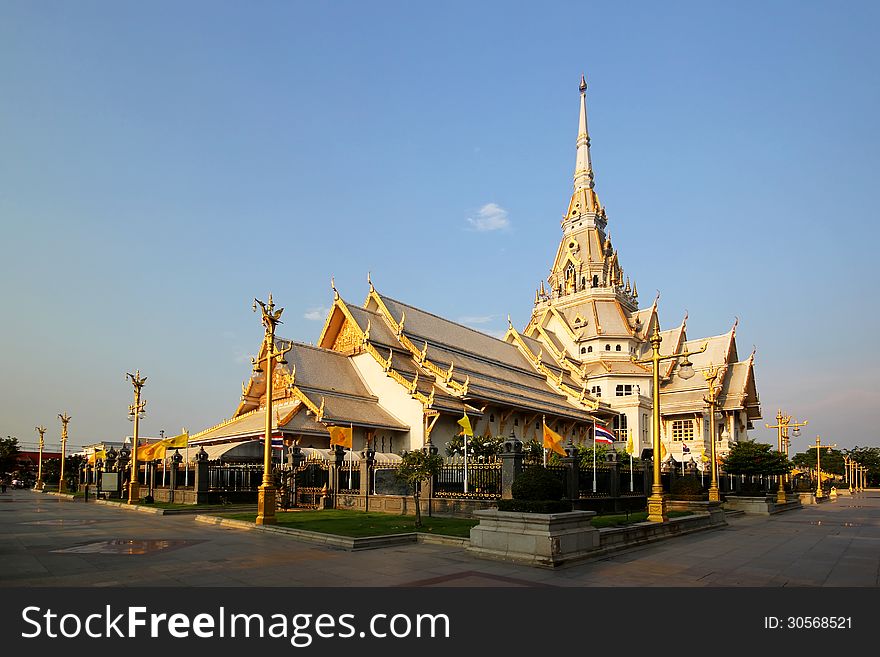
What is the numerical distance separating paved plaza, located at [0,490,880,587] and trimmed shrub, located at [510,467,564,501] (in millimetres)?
1350

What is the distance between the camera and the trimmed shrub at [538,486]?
39.8 ft

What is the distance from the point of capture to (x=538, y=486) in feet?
39.8

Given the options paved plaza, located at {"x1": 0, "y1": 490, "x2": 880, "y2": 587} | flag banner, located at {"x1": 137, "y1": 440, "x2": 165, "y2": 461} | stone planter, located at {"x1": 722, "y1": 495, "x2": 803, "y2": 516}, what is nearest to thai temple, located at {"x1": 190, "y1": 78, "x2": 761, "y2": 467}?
flag banner, located at {"x1": 137, "y1": 440, "x2": 165, "y2": 461}

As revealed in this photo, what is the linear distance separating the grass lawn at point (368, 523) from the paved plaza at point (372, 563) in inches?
51.7

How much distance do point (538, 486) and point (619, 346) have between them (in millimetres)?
51313

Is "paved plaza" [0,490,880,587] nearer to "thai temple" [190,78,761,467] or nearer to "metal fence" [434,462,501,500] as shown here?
"metal fence" [434,462,501,500]

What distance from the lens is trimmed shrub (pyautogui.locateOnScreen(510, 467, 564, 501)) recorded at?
39.8 ft

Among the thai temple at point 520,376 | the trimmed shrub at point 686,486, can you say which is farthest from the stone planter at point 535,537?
the trimmed shrub at point 686,486
